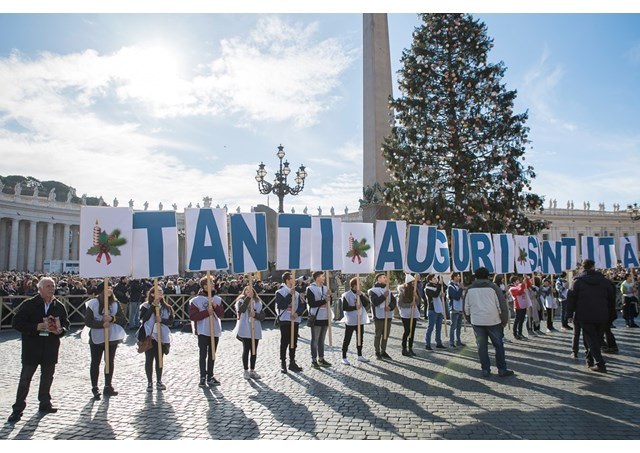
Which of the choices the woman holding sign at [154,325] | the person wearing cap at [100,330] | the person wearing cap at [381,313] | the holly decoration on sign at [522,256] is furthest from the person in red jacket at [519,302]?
the person wearing cap at [100,330]

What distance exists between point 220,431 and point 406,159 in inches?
588

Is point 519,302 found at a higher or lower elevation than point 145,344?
higher

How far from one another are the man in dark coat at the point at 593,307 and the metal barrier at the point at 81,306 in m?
9.47

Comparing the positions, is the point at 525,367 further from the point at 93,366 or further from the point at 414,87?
the point at 414,87

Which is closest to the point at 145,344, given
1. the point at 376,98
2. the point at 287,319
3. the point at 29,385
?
the point at 29,385

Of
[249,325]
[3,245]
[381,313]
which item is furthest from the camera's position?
[3,245]

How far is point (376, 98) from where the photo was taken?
21.6m

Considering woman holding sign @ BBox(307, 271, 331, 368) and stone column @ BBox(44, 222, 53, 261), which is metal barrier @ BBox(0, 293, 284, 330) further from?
stone column @ BBox(44, 222, 53, 261)

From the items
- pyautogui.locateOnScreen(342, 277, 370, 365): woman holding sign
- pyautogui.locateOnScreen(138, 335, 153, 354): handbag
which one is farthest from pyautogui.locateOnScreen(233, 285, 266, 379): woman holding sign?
pyautogui.locateOnScreen(342, 277, 370, 365): woman holding sign

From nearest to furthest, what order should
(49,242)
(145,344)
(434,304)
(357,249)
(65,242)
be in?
(145,344) < (357,249) < (434,304) < (49,242) < (65,242)

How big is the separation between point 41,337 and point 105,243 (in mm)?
1701

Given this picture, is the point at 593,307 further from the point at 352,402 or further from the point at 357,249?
the point at 352,402

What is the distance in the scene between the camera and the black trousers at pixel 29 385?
5.44 m

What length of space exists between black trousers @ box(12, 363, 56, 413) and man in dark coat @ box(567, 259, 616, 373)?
8.07 meters
